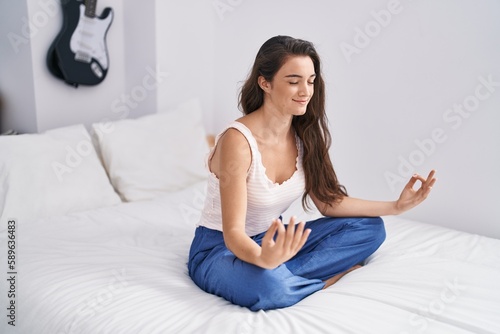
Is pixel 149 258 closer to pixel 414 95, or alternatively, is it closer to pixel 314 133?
pixel 314 133

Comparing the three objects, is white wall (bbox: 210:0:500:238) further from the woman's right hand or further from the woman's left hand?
the woman's right hand

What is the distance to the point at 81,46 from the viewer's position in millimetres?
2139

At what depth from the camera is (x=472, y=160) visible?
1.87 metres

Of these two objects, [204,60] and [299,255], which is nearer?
[299,255]

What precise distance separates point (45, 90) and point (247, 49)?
102 cm

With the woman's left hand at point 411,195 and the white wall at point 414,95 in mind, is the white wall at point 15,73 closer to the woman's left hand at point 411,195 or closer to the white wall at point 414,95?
the white wall at point 414,95

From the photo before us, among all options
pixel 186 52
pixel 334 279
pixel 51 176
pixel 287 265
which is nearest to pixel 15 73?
pixel 51 176

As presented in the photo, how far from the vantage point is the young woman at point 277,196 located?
1211 millimetres

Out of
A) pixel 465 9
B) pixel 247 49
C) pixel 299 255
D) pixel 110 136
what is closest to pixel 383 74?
pixel 465 9

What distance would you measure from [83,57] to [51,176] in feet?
2.13

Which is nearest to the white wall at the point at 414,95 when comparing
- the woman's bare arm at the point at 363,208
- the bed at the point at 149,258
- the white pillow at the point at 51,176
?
the bed at the point at 149,258

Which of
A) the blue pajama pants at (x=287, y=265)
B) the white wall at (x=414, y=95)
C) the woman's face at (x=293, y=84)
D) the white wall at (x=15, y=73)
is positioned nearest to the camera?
the blue pajama pants at (x=287, y=265)

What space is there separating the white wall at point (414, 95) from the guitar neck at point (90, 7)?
31.7 inches

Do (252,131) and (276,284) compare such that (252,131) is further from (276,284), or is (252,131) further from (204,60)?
(204,60)
